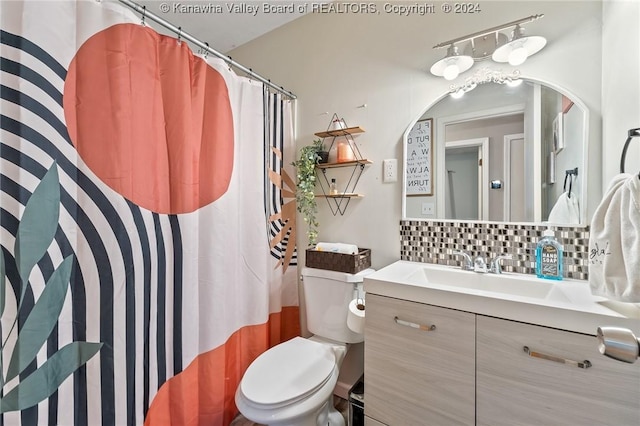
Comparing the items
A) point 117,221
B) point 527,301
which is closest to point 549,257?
point 527,301

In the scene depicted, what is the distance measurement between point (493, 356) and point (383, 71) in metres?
1.42

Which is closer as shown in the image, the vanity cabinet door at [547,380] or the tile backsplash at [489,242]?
the vanity cabinet door at [547,380]

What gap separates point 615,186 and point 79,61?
1.71m

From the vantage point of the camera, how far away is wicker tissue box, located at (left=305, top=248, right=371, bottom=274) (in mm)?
1420

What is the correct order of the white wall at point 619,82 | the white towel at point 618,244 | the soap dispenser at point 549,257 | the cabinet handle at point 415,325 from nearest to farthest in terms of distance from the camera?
the white towel at point 618,244 < the white wall at point 619,82 < the cabinet handle at point 415,325 < the soap dispenser at point 549,257

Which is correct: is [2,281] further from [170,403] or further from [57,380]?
[170,403]

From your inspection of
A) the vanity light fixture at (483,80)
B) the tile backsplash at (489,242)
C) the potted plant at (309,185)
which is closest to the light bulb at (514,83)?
the vanity light fixture at (483,80)

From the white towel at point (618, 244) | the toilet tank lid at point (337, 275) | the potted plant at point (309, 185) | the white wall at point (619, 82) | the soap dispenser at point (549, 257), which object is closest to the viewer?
the white towel at point (618, 244)

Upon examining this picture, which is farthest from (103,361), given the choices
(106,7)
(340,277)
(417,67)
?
(417,67)

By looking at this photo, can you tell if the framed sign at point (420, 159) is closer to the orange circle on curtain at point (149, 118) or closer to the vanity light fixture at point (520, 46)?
the vanity light fixture at point (520, 46)

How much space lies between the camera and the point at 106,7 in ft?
3.11

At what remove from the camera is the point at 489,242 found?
4.07 feet

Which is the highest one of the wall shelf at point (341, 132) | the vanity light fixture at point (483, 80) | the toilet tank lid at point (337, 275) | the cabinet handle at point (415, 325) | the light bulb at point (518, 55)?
the light bulb at point (518, 55)

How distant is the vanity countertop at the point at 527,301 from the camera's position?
2.39 feet
